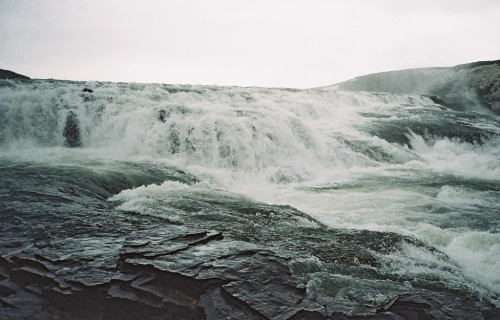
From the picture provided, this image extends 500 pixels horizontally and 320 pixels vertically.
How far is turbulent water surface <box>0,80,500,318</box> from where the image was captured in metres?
3.29

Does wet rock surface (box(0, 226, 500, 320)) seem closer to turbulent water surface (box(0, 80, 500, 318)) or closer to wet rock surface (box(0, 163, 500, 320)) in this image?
wet rock surface (box(0, 163, 500, 320))

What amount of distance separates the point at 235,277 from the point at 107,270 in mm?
1073

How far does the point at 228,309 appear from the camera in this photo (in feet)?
7.34

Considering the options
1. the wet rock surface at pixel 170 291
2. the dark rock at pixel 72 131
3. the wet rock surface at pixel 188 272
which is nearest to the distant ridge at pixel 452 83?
the dark rock at pixel 72 131

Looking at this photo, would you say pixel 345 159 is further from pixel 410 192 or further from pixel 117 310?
pixel 117 310

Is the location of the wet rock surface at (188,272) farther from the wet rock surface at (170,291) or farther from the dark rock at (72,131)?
the dark rock at (72,131)

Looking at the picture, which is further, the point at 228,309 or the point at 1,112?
the point at 1,112

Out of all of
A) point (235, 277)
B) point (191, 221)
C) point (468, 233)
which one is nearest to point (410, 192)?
point (468, 233)

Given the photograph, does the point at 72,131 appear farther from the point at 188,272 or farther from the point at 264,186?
the point at 188,272

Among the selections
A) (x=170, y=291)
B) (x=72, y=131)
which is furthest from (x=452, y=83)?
(x=170, y=291)

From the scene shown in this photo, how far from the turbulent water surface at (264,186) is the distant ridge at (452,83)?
1595 cm

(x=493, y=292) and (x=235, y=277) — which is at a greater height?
(x=235, y=277)

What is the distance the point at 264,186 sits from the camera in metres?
9.14

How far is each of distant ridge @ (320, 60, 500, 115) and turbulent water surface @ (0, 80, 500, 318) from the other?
15.9 metres
